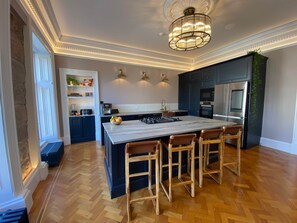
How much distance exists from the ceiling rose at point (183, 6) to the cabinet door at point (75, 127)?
3558mm

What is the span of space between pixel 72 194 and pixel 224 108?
387 cm

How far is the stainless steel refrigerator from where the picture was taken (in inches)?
131

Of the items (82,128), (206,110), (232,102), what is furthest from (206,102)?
(82,128)

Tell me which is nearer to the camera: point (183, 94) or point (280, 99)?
point (280, 99)

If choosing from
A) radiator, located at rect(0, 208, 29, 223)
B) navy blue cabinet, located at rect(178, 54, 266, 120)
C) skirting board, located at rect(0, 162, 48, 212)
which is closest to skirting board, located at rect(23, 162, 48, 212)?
skirting board, located at rect(0, 162, 48, 212)

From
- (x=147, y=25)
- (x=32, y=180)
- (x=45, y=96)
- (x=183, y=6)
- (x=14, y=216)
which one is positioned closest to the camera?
(x=14, y=216)

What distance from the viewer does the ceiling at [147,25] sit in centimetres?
233

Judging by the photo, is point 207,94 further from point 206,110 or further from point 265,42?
point 265,42

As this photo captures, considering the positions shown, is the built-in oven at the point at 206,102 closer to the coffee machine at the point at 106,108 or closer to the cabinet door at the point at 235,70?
the cabinet door at the point at 235,70

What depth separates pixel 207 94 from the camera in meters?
4.41

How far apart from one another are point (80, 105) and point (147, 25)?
3010 millimetres

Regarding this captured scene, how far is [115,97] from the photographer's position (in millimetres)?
4547

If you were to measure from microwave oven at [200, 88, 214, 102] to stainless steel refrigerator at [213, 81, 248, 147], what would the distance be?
0.27m

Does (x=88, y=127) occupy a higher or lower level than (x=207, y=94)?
lower
